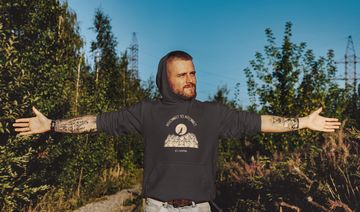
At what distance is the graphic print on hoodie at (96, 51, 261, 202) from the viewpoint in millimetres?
3727

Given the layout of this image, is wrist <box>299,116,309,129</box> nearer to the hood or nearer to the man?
the man

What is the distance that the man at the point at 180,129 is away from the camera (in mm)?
3732

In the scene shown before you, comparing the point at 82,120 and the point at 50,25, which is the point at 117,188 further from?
the point at 82,120

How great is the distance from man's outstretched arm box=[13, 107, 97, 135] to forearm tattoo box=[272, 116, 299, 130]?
160 cm

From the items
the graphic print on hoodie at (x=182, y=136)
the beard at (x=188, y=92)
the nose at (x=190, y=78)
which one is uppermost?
the nose at (x=190, y=78)

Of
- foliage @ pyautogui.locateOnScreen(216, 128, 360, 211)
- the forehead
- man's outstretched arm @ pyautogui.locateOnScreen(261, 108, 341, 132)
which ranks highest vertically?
the forehead

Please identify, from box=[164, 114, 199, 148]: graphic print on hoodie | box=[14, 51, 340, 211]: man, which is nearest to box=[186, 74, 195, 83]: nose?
box=[14, 51, 340, 211]: man

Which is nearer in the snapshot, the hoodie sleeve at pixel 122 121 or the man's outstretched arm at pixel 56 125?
the hoodie sleeve at pixel 122 121

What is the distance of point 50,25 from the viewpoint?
33.3ft

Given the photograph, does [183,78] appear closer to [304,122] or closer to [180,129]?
[180,129]

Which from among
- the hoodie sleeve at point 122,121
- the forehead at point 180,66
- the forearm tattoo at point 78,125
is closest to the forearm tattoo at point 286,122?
the forehead at point 180,66

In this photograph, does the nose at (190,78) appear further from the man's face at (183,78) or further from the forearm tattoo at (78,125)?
the forearm tattoo at (78,125)

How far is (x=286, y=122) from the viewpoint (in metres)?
4.22

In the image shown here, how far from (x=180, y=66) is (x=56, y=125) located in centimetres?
134
